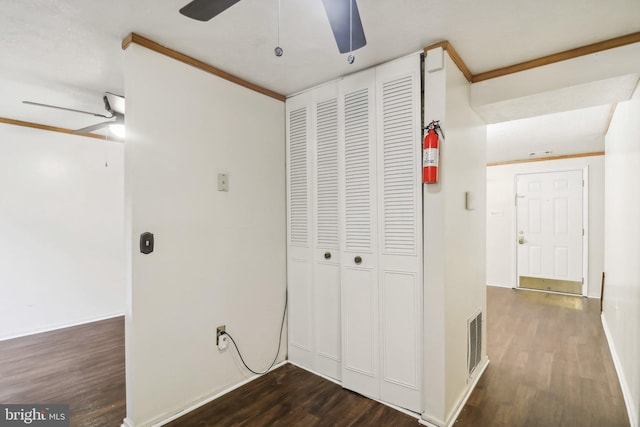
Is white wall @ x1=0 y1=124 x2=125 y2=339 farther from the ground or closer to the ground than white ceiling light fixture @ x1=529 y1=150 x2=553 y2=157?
closer to the ground

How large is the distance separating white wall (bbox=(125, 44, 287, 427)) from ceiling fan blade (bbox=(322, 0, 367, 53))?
1214 mm

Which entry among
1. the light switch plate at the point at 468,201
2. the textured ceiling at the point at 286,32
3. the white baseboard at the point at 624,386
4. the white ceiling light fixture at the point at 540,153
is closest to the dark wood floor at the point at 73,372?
the textured ceiling at the point at 286,32

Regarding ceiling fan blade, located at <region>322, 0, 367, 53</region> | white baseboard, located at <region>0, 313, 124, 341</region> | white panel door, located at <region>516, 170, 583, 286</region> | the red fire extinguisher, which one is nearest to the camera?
ceiling fan blade, located at <region>322, 0, 367, 53</region>

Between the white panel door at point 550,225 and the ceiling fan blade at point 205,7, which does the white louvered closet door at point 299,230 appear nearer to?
the ceiling fan blade at point 205,7

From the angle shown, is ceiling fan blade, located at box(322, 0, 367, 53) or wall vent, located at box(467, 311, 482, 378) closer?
ceiling fan blade, located at box(322, 0, 367, 53)

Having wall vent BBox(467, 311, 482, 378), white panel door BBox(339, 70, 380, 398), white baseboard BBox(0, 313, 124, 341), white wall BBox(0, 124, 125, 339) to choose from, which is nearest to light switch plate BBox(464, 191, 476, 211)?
white panel door BBox(339, 70, 380, 398)

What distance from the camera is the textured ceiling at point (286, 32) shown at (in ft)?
5.19

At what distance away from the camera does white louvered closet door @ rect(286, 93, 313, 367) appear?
2.65 metres

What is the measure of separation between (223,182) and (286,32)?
3.67 ft

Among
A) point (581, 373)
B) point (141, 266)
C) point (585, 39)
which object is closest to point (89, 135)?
point (141, 266)

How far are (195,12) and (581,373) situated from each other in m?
3.78
